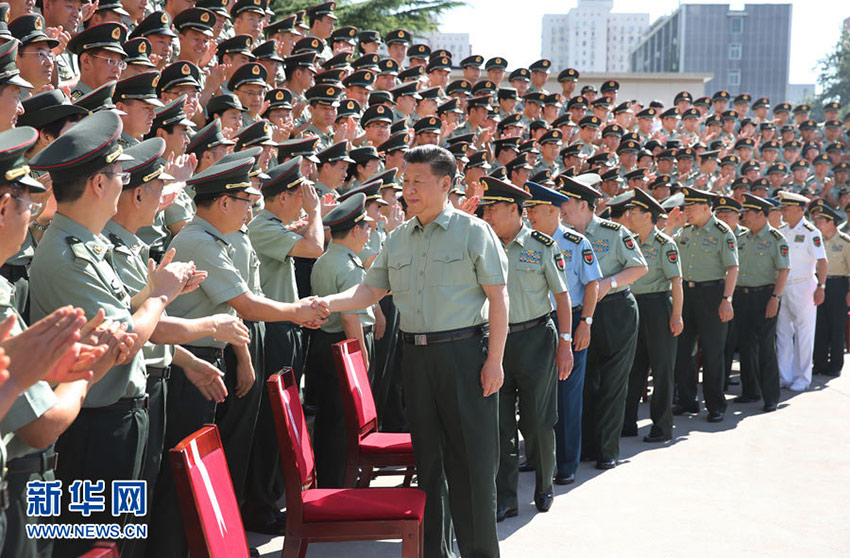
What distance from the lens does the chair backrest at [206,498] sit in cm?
226

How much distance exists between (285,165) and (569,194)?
92.2 inches

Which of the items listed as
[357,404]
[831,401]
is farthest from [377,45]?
[357,404]

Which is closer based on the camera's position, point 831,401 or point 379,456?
point 379,456

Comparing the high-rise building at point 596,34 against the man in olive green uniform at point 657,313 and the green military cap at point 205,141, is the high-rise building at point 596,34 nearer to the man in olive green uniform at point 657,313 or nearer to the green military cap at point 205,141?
the man in olive green uniform at point 657,313

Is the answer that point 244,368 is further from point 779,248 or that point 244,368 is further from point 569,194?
point 779,248

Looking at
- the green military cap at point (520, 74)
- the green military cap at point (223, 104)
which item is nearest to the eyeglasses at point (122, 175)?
the green military cap at point (223, 104)

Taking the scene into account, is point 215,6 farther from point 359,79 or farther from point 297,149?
point 297,149

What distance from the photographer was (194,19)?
23.2 feet

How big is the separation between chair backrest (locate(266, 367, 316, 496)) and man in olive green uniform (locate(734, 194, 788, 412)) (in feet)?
19.7

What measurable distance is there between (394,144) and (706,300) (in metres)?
3.09

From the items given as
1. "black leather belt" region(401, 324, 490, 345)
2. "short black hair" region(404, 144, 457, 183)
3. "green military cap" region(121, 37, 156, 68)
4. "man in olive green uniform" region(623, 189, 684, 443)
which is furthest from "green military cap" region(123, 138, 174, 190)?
"man in olive green uniform" region(623, 189, 684, 443)

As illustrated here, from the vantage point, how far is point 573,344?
18.5 feet

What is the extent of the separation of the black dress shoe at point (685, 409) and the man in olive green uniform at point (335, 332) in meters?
3.78

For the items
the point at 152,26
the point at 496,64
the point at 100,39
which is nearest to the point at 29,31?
the point at 100,39
